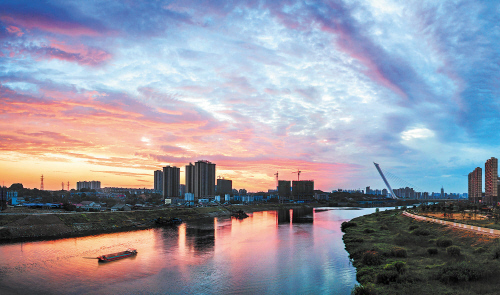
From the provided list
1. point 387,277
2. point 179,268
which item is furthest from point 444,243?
point 179,268

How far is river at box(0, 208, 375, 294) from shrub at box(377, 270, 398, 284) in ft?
9.56

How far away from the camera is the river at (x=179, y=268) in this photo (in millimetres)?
26422

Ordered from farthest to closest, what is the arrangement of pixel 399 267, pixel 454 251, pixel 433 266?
1. pixel 454 251
2. pixel 433 266
3. pixel 399 267

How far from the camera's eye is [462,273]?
23062mm

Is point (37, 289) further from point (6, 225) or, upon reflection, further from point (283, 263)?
point (6, 225)

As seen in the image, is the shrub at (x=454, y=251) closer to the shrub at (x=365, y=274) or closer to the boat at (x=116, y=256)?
the shrub at (x=365, y=274)

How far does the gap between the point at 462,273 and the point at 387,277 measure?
5.45 meters

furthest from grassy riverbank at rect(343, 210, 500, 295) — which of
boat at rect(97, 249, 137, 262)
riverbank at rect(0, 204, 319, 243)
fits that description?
riverbank at rect(0, 204, 319, 243)

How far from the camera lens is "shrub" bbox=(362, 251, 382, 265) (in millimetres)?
32134

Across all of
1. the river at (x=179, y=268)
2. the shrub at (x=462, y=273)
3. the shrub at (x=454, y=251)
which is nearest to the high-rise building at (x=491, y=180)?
the river at (x=179, y=268)

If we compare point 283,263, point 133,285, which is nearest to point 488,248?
point 283,263

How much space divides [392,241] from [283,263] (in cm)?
1871

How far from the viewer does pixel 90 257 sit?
126 ft

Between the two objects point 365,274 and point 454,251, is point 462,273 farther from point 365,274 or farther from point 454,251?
point 454,251
